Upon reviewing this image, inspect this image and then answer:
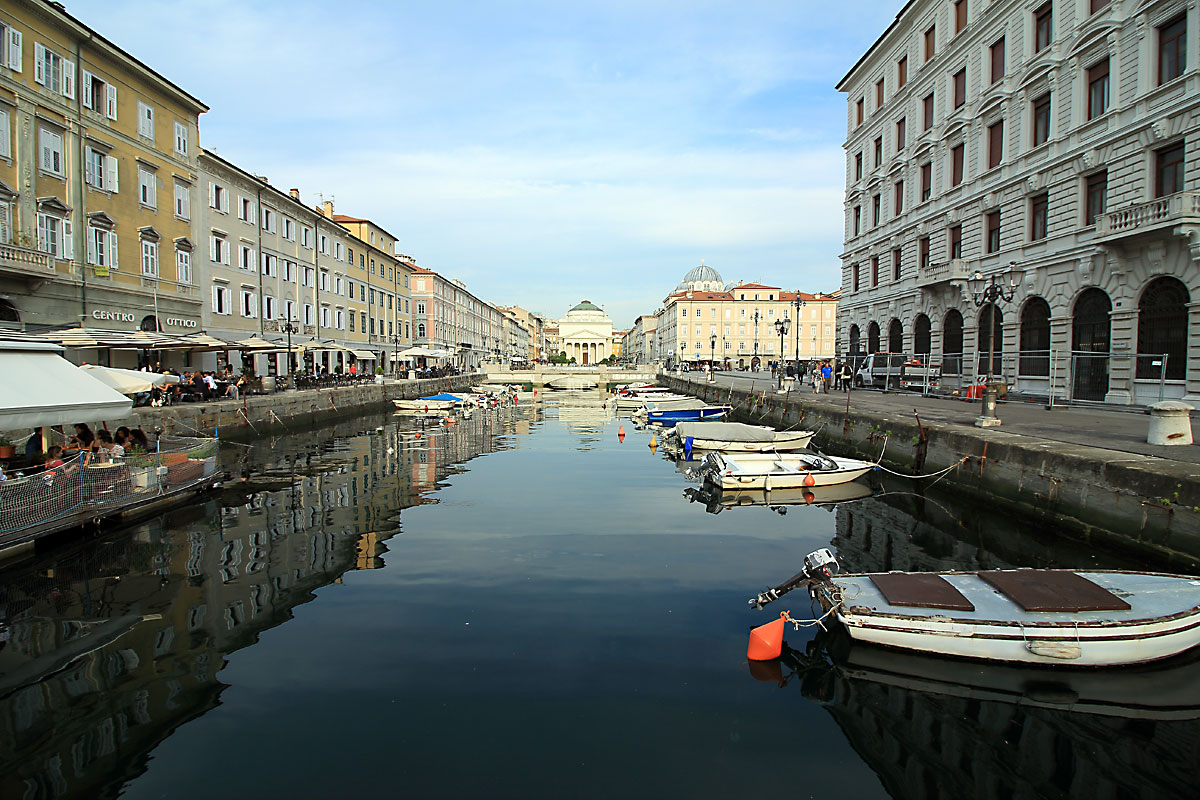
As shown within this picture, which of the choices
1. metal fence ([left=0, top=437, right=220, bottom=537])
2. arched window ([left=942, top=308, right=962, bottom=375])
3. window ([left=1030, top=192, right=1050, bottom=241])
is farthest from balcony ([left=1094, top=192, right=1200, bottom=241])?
metal fence ([left=0, top=437, right=220, bottom=537])

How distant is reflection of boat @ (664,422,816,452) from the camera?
2386cm

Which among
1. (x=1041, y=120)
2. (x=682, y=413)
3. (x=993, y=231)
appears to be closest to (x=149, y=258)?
(x=682, y=413)

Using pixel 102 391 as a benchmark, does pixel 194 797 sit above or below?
below

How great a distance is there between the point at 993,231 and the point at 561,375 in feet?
228

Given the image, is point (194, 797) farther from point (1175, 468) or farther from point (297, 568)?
point (1175, 468)

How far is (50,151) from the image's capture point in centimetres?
2638

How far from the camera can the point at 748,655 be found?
8117mm

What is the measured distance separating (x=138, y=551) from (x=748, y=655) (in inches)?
457

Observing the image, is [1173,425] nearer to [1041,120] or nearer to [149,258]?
[1041,120]

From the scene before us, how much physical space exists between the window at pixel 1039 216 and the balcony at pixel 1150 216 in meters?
3.48

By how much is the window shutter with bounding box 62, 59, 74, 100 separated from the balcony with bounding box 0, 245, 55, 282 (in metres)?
7.66

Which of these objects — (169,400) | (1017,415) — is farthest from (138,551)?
(1017,415)

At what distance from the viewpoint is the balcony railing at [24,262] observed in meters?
22.8

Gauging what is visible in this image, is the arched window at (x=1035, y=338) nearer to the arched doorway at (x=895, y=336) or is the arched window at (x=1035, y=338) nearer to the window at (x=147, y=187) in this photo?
the arched doorway at (x=895, y=336)
